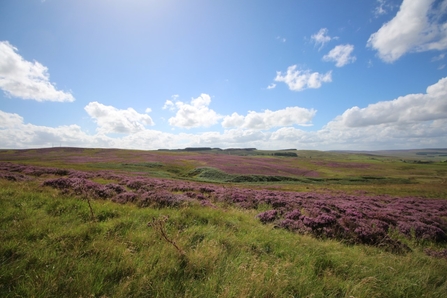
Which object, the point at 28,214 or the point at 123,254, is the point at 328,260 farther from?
the point at 28,214

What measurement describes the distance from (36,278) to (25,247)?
1.41 m

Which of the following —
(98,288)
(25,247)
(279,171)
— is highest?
(25,247)

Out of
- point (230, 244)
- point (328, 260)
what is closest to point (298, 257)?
point (328, 260)

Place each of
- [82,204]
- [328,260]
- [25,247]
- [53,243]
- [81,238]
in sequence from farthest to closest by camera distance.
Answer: [82,204], [328,260], [81,238], [53,243], [25,247]

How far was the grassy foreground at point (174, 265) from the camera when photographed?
11.1 feet

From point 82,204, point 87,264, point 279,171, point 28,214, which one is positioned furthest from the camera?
point 279,171

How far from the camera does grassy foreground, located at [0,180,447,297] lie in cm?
339

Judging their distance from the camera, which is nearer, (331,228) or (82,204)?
(82,204)

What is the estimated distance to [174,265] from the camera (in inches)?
159

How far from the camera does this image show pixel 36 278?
3.24m

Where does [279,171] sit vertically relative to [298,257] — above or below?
below

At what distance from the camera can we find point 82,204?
738cm

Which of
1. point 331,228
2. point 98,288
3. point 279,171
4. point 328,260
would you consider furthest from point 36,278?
point 279,171

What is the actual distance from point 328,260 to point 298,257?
2.84ft
